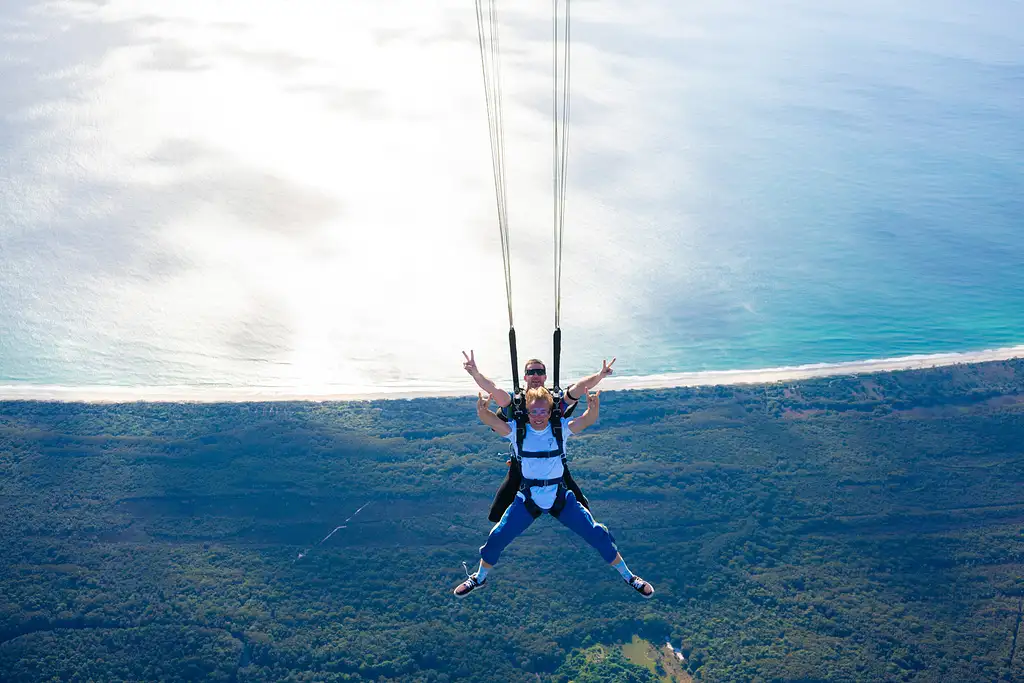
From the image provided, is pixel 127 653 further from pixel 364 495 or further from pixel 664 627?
pixel 664 627

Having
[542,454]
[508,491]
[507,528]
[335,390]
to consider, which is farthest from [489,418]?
[335,390]

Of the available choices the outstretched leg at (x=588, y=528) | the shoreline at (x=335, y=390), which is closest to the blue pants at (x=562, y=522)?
the outstretched leg at (x=588, y=528)

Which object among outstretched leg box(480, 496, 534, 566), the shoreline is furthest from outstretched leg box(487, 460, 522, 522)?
the shoreline

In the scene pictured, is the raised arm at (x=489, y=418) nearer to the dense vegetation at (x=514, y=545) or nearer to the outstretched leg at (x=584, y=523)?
the outstretched leg at (x=584, y=523)

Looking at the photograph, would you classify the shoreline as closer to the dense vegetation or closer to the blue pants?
the dense vegetation

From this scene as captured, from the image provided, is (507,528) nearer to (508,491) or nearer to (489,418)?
(508,491)

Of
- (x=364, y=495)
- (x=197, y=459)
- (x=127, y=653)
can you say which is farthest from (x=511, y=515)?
(x=197, y=459)

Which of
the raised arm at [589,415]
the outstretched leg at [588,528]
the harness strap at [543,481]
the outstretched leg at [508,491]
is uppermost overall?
the raised arm at [589,415]
